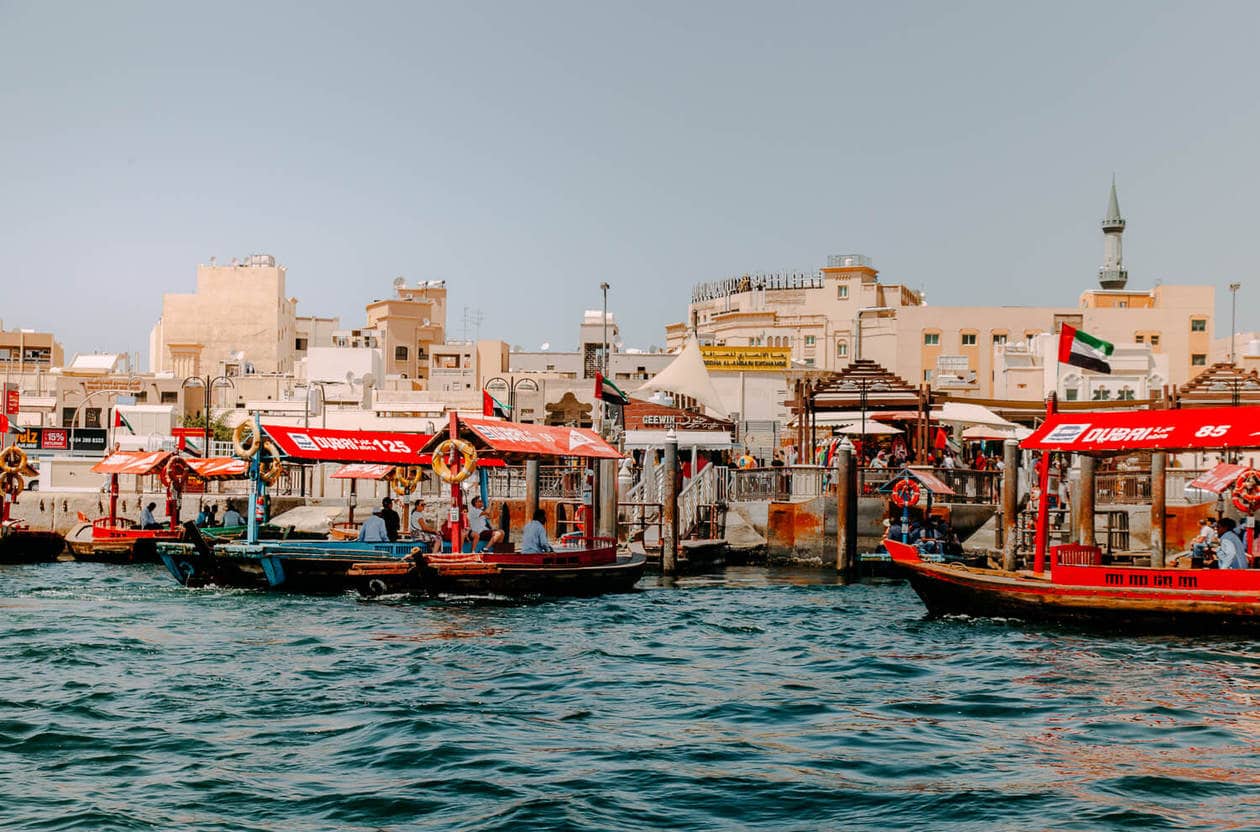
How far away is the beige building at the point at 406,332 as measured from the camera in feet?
281

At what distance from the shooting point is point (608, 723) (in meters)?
14.7

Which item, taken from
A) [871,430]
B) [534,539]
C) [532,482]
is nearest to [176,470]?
[532,482]

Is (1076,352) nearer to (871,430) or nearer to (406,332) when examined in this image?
(871,430)

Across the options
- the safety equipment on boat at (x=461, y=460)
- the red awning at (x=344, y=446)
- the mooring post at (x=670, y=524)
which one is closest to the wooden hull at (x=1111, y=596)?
the safety equipment on boat at (x=461, y=460)

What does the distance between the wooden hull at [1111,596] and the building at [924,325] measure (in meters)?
39.7

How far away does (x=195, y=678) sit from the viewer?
17.1m

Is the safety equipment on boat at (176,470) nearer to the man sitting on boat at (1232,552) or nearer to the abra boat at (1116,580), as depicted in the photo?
the abra boat at (1116,580)

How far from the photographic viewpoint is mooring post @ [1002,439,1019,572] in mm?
27094

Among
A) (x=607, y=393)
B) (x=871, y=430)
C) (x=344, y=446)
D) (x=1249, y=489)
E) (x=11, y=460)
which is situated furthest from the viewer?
(x=871, y=430)

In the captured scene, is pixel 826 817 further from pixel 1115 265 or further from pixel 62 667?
pixel 1115 265

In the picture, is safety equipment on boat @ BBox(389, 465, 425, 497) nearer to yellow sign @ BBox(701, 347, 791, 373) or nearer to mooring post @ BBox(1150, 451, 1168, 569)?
mooring post @ BBox(1150, 451, 1168, 569)

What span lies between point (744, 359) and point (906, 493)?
36.3m

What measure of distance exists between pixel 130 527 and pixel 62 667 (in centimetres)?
2527

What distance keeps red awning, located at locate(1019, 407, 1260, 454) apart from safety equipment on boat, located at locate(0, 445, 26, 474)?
28355 mm
